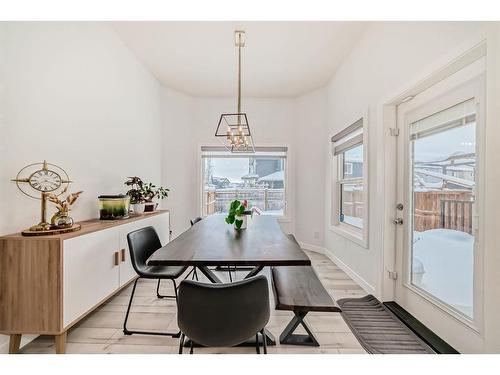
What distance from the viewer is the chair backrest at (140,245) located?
78.1 inches

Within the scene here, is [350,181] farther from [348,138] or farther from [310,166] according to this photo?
[310,166]

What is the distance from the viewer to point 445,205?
1855 mm

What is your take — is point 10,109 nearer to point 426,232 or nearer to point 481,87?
point 481,87

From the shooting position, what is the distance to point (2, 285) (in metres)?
1.60

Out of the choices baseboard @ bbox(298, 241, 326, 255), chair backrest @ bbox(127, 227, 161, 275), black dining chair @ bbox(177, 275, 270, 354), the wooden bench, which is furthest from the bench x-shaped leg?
baseboard @ bbox(298, 241, 326, 255)

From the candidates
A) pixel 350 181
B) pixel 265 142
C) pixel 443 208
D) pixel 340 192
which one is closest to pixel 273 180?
pixel 265 142

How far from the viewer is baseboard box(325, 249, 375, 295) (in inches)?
105

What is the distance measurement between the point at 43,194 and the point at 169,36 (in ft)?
7.23

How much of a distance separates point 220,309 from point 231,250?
469mm

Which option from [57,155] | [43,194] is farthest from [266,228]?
[57,155]

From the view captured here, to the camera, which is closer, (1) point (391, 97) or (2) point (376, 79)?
(1) point (391, 97)

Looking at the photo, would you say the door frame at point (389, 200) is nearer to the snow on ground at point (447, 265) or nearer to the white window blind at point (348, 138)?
the snow on ground at point (447, 265)

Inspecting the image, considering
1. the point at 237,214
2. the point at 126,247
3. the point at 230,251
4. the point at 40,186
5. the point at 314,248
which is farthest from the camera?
the point at 314,248

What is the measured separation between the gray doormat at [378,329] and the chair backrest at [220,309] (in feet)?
3.77
